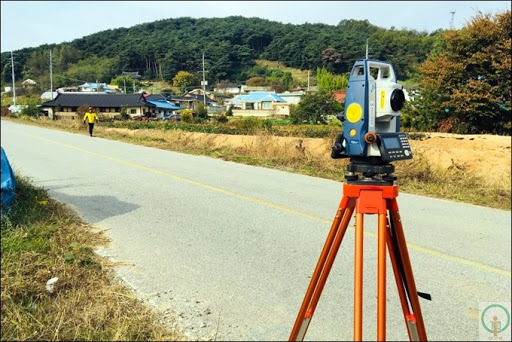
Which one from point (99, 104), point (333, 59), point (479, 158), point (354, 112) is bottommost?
point (479, 158)

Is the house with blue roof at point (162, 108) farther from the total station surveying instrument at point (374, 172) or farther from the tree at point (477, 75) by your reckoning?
the total station surveying instrument at point (374, 172)

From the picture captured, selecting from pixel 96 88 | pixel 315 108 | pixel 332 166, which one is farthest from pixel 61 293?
pixel 96 88

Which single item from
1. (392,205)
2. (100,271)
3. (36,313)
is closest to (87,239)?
(100,271)

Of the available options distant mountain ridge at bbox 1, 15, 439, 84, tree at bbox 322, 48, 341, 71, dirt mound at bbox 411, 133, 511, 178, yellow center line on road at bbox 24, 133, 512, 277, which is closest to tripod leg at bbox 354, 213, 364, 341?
yellow center line on road at bbox 24, 133, 512, 277

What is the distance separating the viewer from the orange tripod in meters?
2.06

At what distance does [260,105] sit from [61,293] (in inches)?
2570

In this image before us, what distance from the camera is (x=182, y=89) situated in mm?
75125

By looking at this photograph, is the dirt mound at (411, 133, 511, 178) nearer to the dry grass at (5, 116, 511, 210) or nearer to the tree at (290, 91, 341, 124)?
the dry grass at (5, 116, 511, 210)

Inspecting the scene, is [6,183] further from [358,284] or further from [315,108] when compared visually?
[315,108]

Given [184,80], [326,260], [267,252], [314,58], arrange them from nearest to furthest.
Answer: [326,260] → [267,252] → [314,58] → [184,80]

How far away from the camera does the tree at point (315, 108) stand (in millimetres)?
34438

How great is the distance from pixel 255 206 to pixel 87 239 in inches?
105

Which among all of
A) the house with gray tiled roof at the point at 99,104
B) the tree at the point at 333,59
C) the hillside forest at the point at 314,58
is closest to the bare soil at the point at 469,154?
the hillside forest at the point at 314,58

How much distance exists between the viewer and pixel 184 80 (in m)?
72.7
